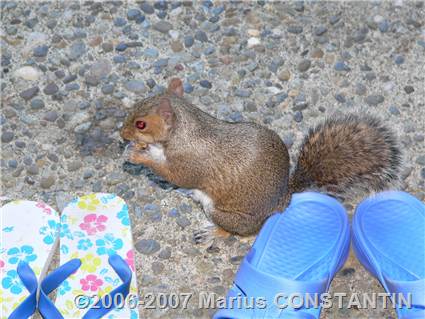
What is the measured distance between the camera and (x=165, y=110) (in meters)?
1.85

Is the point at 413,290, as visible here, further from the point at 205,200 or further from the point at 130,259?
the point at 130,259

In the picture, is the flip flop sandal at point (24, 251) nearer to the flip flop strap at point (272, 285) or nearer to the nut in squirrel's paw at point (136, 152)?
the nut in squirrel's paw at point (136, 152)

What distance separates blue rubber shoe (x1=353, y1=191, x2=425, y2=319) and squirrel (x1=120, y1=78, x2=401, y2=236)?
9 cm

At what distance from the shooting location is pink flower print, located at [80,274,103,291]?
6.73 ft

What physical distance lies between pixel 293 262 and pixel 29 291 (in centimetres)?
78

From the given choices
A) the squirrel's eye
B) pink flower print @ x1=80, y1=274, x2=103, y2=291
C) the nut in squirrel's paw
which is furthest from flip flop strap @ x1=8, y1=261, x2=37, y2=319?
the squirrel's eye

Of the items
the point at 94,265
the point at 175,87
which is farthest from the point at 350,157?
the point at 94,265

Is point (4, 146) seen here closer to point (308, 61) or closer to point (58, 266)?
point (58, 266)

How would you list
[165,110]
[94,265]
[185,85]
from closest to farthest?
[165,110]
[94,265]
[185,85]

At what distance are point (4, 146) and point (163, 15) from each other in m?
0.83

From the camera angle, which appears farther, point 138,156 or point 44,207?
point 44,207

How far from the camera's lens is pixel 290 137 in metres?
2.39

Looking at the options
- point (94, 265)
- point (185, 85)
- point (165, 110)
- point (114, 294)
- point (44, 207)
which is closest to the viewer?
point (165, 110)

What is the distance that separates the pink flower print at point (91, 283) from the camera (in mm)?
2053
